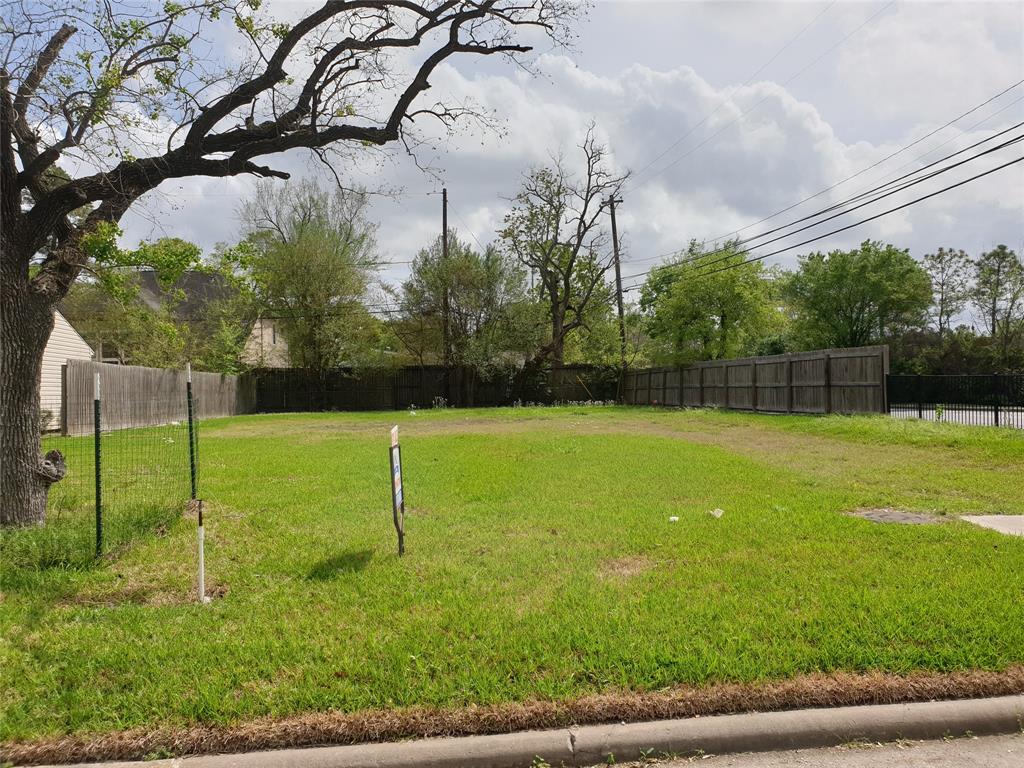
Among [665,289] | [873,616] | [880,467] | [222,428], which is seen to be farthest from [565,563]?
[665,289]

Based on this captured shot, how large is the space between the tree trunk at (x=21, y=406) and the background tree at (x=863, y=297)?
154ft

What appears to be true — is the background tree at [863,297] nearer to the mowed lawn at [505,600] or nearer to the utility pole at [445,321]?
the utility pole at [445,321]

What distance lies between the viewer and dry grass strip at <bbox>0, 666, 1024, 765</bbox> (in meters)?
3.06

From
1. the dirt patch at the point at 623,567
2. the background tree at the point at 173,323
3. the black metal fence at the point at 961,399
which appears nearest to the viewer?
the dirt patch at the point at 623,567

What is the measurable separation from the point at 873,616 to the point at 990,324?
51.3 metres

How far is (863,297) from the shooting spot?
4491cm

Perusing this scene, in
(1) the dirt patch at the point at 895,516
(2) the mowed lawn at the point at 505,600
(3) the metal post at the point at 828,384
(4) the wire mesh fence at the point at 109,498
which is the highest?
(3) the metal post at the point at 828,384

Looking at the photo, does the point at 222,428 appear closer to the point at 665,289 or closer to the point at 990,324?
the point at 665,289

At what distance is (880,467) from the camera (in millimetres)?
10367

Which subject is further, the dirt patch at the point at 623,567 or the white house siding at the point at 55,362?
the white house siding at the point at 55,362

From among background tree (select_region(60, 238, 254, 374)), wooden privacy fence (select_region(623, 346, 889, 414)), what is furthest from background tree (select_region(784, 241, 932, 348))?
background tree (select_region(60, 238, 254, 374))

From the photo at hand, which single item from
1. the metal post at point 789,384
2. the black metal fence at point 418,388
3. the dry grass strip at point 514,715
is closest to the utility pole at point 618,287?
the black metal fence at point 418,388

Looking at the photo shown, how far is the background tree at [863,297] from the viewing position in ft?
143

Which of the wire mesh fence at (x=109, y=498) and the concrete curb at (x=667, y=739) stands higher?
the wire mesh fence at (x=109, y=498)
